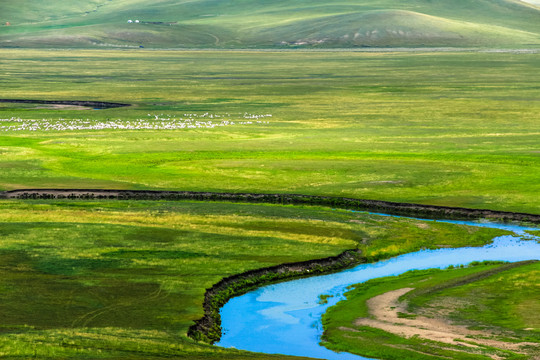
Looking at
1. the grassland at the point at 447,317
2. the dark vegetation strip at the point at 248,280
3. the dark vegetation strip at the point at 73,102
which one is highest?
the grassland at the point at 447,317

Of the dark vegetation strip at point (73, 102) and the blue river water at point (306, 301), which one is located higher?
the blue river water at point (306, 301)

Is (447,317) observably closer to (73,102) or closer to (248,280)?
(248,280)

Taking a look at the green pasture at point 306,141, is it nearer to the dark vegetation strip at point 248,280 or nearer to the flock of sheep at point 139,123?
the flock of sheep at point 139,123

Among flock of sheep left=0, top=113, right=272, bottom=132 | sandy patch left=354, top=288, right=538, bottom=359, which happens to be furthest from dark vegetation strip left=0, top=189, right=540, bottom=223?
flock of sheep left=0, top=113, right=272, bottom=132

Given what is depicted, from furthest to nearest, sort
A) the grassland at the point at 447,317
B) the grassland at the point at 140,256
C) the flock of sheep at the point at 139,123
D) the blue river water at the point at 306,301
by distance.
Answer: the flock of sheep at the point at 139,123, the blue river water at the point at 306,301, the grassland at the point at 140,256, the grassland at the point at 447,317

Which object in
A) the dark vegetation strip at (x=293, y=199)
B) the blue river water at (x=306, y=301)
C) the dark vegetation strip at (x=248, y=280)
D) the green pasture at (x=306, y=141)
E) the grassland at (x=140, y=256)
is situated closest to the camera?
the grassland at (x=140, y=256)

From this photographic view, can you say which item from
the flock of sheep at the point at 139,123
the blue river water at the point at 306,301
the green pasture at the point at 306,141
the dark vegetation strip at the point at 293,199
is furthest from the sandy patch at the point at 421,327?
the flock of sheep at the point at 139,123

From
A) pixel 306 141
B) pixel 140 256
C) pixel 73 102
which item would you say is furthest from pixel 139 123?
pixel 140 256
